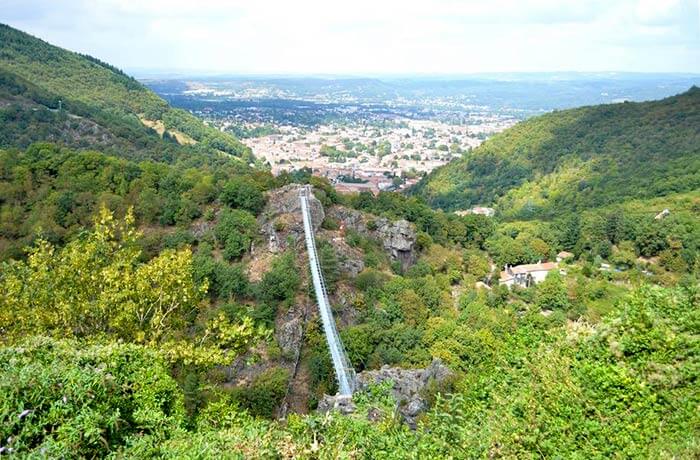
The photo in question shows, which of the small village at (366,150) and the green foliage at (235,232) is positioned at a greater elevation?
the green foliage at (235,232)

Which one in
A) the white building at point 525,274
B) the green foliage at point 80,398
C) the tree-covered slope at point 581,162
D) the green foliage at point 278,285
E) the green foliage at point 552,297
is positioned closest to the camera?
the green foliage at point 80,398

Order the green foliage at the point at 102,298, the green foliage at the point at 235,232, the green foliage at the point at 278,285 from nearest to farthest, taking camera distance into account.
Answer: the green foliage at the point at 102,298
the green foliage at the point at 278,285
the green foliage at the point at 235,232

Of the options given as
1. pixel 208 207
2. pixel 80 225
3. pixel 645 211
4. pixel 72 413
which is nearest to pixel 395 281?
pixel 208 207

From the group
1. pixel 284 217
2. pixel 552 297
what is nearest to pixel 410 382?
pixel 284 217

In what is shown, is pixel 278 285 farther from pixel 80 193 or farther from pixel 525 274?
pixel 525 274

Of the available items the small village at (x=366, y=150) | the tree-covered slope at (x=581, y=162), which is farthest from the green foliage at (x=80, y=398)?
the small village at (x=366, y=150)

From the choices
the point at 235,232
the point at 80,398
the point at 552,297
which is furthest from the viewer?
the point at 552,297

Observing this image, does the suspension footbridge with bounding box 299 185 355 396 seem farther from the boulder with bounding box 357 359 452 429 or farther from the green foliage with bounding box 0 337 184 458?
the green foliage with bounding box 0 337 184 458

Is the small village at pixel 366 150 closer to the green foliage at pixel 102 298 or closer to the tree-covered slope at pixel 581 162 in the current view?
the tree-covered slope at pixel 581 162

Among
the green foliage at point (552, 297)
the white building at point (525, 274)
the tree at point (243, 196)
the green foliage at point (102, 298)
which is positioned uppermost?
the green foliage at point (102, 298)
